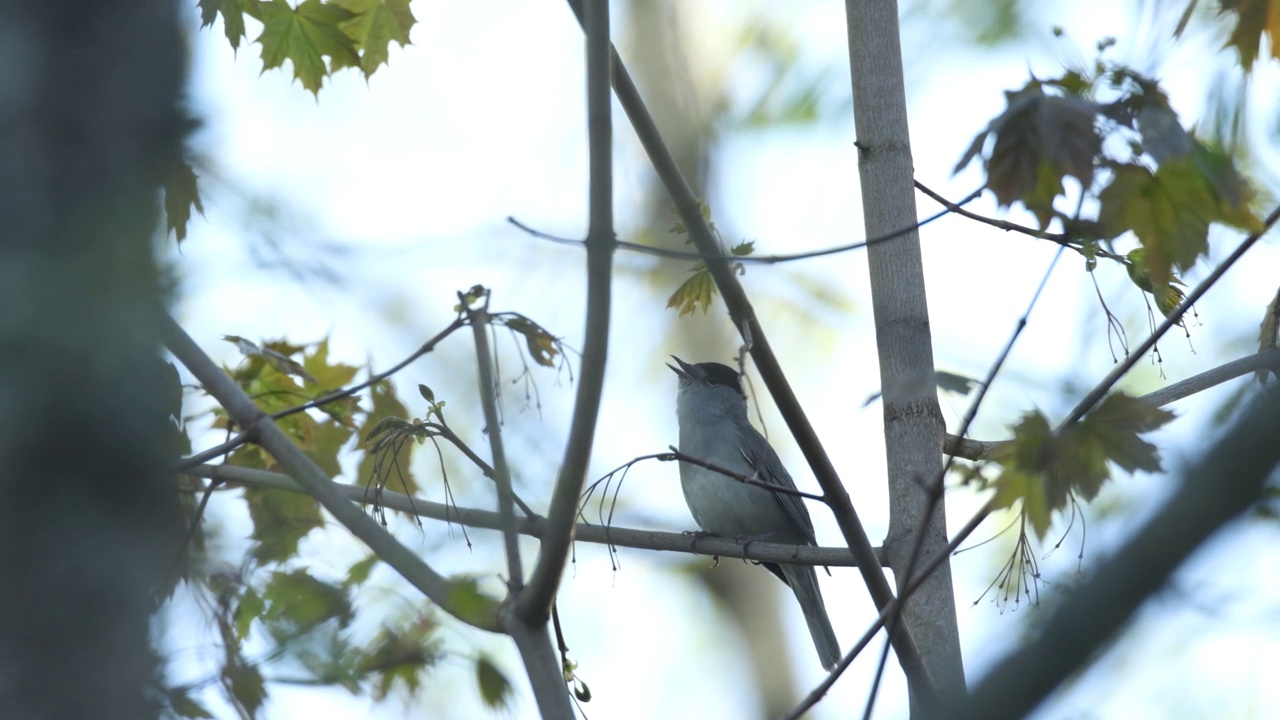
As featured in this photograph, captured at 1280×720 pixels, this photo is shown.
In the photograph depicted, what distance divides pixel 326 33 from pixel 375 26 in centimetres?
18

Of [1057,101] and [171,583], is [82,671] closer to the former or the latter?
[171,583]

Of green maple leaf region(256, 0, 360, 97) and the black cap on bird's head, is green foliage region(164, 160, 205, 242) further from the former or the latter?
the black cap on bird's head

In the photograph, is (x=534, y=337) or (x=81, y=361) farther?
(x=534, y=337)

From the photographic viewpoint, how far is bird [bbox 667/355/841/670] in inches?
204

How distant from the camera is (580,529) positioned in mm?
3531

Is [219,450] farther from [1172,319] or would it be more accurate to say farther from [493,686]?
[1172,319]

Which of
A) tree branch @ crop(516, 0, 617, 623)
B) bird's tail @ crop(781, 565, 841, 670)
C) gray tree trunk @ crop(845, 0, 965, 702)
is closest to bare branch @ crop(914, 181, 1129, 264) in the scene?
gray tree trunk @ crop(845, 0, 965, 702)

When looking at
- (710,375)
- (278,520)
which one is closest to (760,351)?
(278,520)

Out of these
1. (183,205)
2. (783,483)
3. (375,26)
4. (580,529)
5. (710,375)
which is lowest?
(580,529)

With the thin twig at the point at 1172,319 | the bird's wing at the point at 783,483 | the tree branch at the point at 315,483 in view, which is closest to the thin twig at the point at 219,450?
the tree branch at the point at 315,483

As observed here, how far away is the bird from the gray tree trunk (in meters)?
1.55

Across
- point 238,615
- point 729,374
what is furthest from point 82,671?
point 729,374

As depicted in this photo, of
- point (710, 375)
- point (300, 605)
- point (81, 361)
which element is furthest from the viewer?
point (710, 375)

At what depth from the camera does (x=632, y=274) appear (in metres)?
9.18
